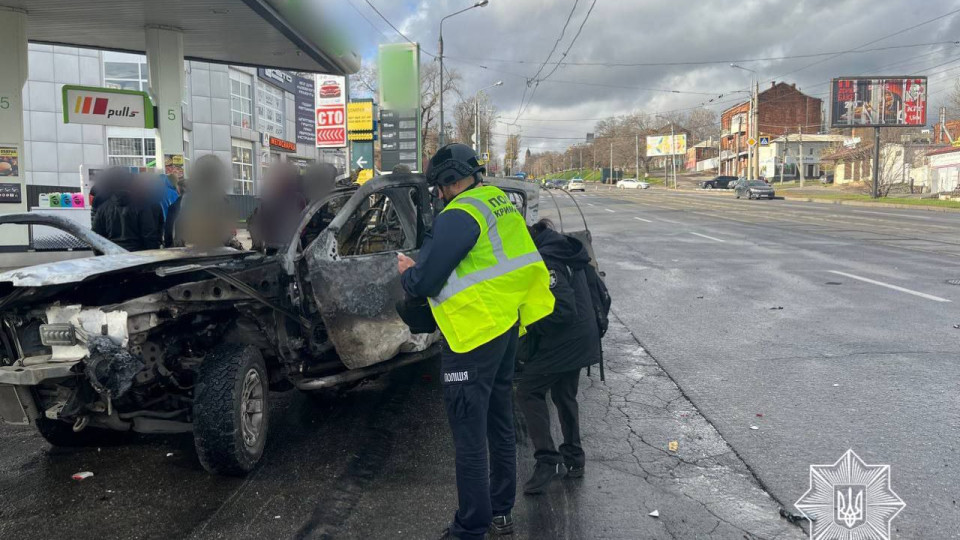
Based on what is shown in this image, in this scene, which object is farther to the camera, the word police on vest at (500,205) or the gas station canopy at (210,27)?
the gas station canopy at (210,27)

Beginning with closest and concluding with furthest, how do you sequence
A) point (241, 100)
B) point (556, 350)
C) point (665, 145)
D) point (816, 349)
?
point (556, 350) → point (816, 349) → point (241, 100) → point (665, 145)

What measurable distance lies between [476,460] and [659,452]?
1.86 metres

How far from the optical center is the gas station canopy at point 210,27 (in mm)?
10625

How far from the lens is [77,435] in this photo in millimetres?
4809

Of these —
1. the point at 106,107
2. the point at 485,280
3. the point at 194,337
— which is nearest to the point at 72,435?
the point at 194,337

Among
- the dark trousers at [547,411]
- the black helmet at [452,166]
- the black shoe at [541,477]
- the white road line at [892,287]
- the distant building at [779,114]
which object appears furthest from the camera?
the distant building at [779,114]

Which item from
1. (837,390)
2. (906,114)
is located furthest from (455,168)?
(906,114)

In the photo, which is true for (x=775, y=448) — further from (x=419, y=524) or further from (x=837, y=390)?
(x=419, y=524)

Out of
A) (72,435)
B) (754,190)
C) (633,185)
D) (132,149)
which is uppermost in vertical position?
(633,185)

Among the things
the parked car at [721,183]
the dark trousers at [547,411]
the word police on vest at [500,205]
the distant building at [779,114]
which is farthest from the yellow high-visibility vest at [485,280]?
the distant building at [779,114]

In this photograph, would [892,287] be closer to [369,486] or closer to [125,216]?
[369,486]

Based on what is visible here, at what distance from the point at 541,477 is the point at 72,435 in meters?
3.31

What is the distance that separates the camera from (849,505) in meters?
3.83

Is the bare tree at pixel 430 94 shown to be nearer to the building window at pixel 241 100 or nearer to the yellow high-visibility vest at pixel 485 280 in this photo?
the building window at pixel 241 100
